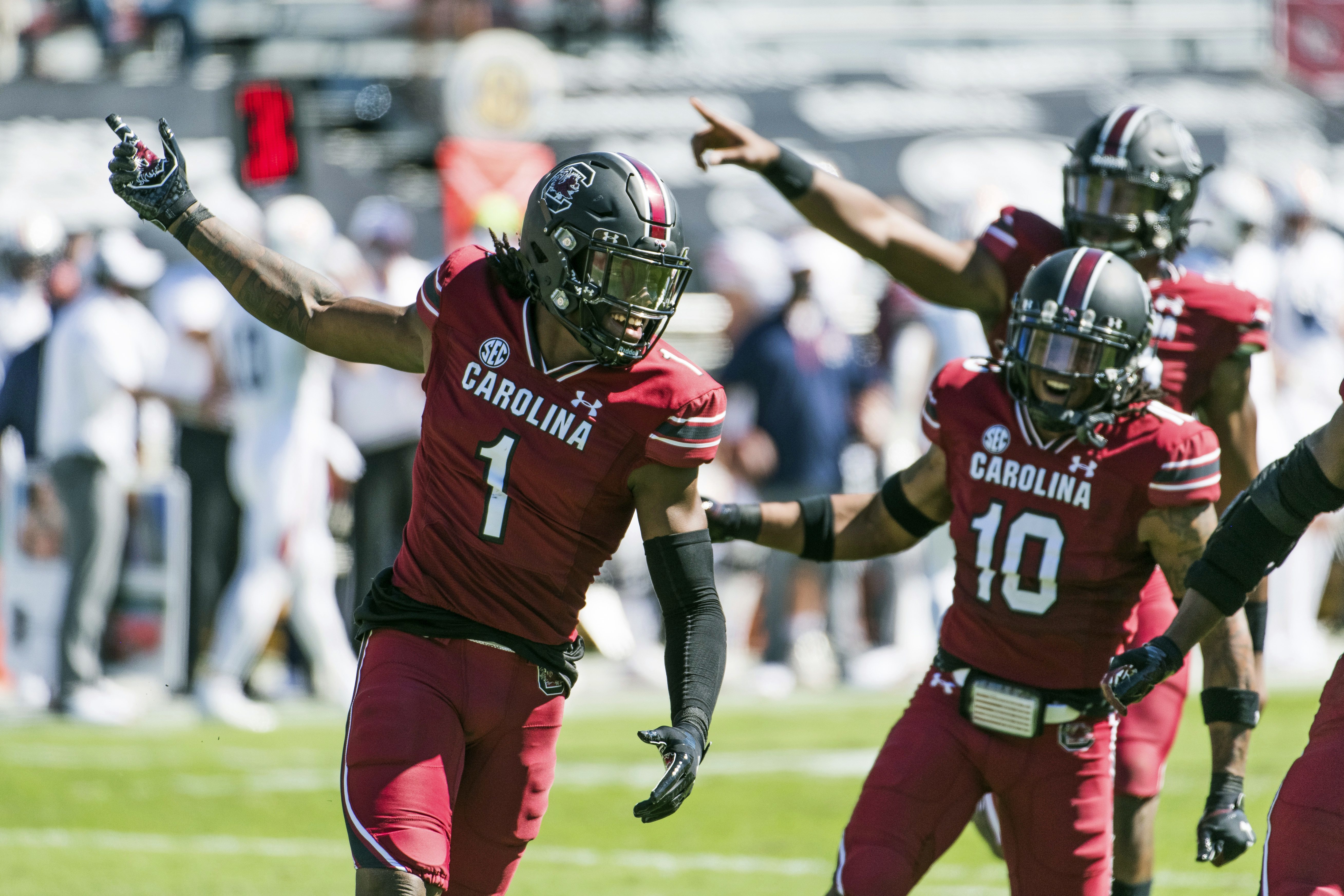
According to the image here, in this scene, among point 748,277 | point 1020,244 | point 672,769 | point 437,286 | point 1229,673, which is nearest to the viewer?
point 672,769

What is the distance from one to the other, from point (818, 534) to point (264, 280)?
1.47 meters

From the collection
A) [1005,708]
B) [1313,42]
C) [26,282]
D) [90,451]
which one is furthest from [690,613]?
[1313,42]

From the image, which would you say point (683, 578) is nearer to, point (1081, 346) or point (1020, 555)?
point (1020, 555)

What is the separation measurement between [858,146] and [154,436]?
786cm

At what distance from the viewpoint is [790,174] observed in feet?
16.5

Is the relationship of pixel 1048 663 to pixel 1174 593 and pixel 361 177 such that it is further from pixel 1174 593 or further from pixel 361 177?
pixel 361 177

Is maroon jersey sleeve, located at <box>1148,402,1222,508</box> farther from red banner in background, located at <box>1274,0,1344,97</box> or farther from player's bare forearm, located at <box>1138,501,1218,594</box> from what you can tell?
red banner in background, located at <box>1274,0,1344,97</box>

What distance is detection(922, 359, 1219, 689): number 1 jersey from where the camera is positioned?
160 inches

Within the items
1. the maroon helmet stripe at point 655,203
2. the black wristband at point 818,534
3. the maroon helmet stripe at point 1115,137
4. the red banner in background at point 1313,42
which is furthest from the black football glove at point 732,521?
the red banner in background at point 1313,42

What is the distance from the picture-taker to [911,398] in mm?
10023

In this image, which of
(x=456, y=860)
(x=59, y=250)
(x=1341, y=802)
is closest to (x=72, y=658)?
(x=59, y=250)

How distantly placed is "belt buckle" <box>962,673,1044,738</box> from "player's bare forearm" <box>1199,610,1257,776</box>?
401 mm

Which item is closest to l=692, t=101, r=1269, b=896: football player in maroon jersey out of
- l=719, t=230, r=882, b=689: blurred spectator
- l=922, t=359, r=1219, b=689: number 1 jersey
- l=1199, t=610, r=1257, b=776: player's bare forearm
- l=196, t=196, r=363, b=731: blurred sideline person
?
l=1199, t=610, r=1257, b=776: player's bare forearm

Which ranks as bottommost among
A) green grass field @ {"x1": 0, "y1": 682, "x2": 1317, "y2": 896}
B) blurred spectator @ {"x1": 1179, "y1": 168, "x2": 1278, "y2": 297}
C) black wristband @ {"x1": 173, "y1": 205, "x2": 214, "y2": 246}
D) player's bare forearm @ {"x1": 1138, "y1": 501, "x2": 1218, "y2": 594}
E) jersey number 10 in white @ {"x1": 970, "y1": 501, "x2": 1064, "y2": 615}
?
green grass field @ {"x1": 0, "y1": 682, "x2": 1317, "y2": 896}
